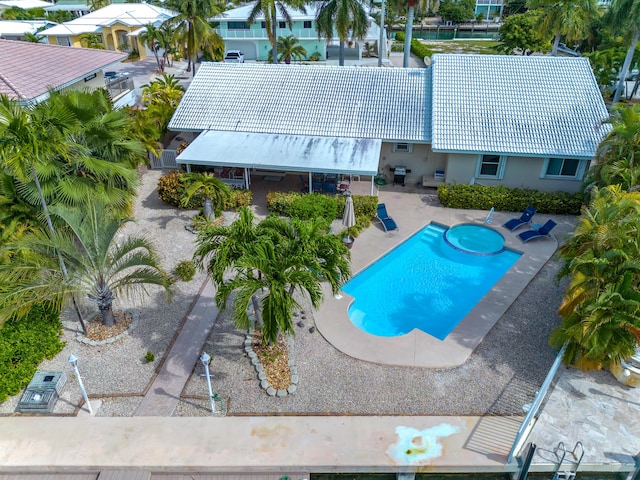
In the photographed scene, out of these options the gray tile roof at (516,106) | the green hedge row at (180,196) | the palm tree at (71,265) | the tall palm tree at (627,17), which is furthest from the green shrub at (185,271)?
the tall palm tree at (627,17)

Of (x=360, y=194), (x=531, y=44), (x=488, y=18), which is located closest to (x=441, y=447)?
(x=360, y=194)

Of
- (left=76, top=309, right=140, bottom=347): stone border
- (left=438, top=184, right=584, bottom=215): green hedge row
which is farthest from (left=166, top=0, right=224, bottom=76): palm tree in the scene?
(left=76, top=309, right=140, bottom=347): stone border

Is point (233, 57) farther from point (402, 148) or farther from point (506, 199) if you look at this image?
point (506, 199)

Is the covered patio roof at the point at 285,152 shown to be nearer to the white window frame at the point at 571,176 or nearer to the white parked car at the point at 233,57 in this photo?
the white window frame at the point at 571,176

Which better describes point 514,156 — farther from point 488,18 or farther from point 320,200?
point 488,18

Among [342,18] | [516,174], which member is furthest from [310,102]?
[516,174]
